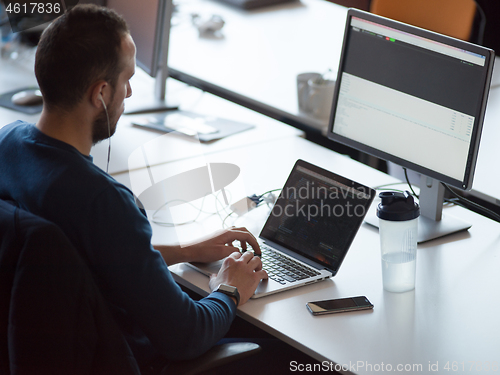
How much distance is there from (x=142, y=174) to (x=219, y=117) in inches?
23.5

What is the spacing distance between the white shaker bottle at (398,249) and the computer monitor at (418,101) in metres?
0.25

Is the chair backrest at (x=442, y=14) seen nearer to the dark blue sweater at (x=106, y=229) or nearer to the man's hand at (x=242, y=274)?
the man's hand at (x=242, y=274)

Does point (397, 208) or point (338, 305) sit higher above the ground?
point (397, 208)

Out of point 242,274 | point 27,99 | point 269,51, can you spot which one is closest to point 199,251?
point 242,274

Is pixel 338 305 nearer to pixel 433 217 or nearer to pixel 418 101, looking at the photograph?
A: pixel 433 217

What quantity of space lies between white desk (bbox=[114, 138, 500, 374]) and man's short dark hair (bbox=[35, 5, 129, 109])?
0.53m

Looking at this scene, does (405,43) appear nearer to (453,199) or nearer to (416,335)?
(453,199)

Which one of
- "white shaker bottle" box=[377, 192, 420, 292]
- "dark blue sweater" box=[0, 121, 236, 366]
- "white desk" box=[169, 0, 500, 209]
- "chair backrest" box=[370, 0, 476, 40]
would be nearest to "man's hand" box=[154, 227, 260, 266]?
"dark blue sweater" box=[0, 121, 236, 366]

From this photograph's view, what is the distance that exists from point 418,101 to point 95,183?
91 centimetres

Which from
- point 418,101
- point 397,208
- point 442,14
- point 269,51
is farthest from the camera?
point 269,51

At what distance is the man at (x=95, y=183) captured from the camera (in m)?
1.08

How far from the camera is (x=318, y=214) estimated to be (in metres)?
1.48

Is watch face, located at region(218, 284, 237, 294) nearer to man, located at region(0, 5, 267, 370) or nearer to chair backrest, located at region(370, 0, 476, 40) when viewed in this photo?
man, located at region(0, 5, 267, 370)

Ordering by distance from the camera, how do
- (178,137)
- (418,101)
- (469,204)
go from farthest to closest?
1. (178,137)
2. (469,204)
3. (418,101)
